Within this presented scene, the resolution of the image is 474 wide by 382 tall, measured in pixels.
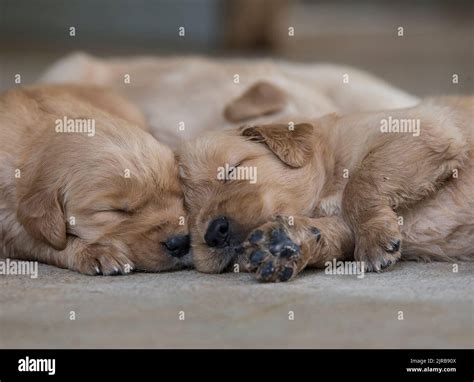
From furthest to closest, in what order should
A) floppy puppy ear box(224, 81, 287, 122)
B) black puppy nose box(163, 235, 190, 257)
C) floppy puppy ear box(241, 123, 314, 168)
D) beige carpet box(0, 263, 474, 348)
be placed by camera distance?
1. floppy puppy ear box(224, 81, 287, 122)
2. floppy puppy ear box(241, 123, 314, 168)
3. black puppy nose box(163, 235, 190, 257)
4. beige carpet box(0, 263, 474, 348)

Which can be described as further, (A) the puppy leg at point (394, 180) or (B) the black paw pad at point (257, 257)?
(A) the puppy leg at point (394, 180)

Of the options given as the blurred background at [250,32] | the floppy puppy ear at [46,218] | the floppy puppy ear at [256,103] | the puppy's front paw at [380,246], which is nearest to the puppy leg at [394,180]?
the puppy's front paw at [380,246]

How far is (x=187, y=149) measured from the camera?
5.44 m

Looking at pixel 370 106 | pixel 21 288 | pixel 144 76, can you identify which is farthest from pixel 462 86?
pixel 21 288

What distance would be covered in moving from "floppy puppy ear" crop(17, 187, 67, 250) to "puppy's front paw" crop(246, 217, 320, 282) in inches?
45.1

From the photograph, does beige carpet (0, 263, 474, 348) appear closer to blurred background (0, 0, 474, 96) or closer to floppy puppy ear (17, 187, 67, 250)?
floppy puppy ear (17, 187, 67, 250)

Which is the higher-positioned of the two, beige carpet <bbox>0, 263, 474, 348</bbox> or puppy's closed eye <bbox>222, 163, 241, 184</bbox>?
puppy's closed eye <bbox>222, 163, 241, 184</bbox>

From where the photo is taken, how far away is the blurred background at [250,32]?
15.7 m

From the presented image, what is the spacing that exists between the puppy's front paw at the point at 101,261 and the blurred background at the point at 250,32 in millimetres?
8883

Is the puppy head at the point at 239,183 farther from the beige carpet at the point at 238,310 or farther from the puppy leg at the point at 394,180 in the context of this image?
the puppy leg at the point at 394,180

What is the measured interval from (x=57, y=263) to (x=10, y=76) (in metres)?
8.03

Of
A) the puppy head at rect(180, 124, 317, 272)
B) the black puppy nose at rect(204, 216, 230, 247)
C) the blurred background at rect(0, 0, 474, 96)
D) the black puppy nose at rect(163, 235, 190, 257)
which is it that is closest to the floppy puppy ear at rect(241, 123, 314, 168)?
the puppy head at rect(180, 124, 317, 272)

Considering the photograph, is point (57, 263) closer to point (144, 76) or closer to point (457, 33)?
point (144, 76)

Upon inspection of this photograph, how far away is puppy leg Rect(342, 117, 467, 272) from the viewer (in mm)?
5070
